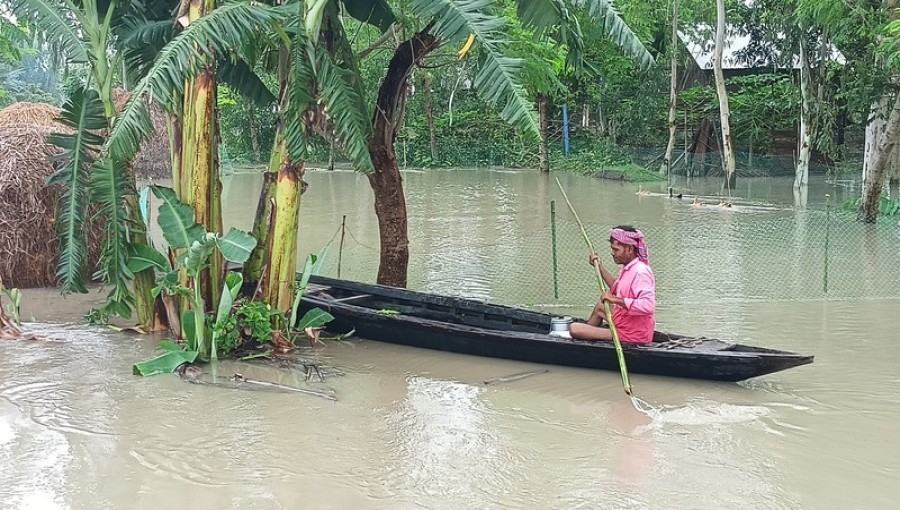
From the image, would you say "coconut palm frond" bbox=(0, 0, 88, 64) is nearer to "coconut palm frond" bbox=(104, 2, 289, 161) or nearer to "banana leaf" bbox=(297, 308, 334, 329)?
"coconut palm frond" bbox=(104, 2, 289, 161)

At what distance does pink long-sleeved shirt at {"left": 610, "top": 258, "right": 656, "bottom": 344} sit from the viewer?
24.2 ft

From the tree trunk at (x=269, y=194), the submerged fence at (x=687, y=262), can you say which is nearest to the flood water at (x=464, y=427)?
the submerged fence at (x=687, y=262)

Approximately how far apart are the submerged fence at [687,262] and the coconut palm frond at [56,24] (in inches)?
167

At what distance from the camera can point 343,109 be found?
8.13m

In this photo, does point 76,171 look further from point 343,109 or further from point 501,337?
point 501,337

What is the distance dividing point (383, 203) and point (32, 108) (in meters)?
6.40

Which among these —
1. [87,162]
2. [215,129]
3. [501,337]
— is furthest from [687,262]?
[87,162]

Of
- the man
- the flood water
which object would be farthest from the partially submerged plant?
the man

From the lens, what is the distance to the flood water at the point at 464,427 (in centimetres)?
532

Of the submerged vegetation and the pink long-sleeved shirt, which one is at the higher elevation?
the submerged vegetation

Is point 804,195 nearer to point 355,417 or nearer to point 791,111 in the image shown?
point 791,111

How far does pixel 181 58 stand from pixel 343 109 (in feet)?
5.08

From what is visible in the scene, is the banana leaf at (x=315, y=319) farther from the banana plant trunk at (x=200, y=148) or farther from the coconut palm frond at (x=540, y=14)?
the coconut palm frond at (x=540, y=14)

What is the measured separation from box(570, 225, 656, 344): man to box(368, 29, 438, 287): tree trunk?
3.43 metres
